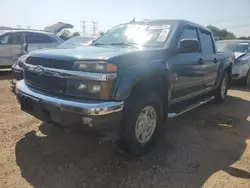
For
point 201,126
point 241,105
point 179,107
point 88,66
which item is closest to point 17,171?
point 88,66

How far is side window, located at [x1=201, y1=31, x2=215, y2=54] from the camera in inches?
214

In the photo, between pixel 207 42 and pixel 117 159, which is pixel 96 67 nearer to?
pixel 117 159

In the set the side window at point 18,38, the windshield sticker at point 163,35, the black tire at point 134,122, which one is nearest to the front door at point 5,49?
the side window at point 18,38

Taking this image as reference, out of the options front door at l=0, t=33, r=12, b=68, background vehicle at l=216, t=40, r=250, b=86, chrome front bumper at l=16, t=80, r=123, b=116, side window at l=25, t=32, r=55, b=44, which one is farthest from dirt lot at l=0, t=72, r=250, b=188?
side window at l=25, t=32, r=55, b=44

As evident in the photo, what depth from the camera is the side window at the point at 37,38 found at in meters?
10.9

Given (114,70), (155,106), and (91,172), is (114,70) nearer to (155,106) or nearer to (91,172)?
→ (155,106)

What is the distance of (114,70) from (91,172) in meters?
1.20

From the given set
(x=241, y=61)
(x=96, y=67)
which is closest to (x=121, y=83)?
(x=96, y=67)

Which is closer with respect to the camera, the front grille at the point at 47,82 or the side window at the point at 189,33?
the front grille at the point at 47,82

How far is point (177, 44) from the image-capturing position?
13.6ft

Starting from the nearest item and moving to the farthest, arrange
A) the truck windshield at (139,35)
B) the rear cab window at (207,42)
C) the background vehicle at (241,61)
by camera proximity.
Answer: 1. the truck windshield at (139,35)
2. the rear cab window at (207,42)
3. the background vehicle at (241,61)

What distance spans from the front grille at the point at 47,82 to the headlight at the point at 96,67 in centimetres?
27

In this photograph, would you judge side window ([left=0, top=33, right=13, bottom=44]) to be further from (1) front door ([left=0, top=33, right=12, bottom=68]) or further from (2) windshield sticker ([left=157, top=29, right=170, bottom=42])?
(2) windshield sticker ([left=157, top=29, right=170, bottom=42])

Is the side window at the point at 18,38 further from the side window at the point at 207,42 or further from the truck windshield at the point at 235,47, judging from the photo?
the truck windshield at the point at 235,47
